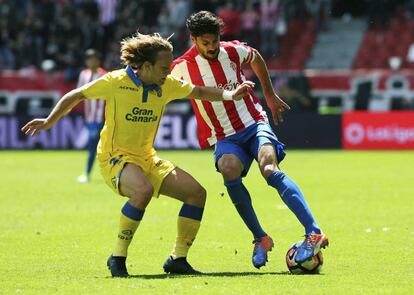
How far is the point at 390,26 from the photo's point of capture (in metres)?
31.9

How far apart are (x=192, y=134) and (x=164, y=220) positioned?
1393 centimetres

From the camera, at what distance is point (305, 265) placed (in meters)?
8.32

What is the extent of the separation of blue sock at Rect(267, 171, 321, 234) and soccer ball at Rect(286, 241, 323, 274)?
20cm

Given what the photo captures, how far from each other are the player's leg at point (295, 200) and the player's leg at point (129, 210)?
42.6 inches

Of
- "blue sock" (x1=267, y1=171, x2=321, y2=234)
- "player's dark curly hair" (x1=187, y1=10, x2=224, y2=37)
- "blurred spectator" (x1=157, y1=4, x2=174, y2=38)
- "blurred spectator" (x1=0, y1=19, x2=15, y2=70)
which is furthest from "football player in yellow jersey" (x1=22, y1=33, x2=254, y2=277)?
"blurred spectator" (x1=0, y1=19, x2=15, y2=70)

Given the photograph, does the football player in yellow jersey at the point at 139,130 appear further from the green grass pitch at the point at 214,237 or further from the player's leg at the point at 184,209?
the green grass pitch at the point at 214,237

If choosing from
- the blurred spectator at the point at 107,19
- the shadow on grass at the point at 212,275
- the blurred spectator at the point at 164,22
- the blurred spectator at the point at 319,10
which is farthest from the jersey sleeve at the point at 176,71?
the blurred spectator at the point at 319,10

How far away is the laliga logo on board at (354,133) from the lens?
26.3 metres

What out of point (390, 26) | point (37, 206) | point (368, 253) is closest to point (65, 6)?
point (390, 26)

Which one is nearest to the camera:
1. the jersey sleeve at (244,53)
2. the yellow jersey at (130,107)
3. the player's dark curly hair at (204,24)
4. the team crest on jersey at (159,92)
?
the yellow jersey at (130,107)

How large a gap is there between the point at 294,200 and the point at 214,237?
264cm

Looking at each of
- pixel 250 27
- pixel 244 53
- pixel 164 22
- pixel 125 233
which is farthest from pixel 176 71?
pixel 164 22

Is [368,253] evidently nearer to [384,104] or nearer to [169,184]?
[169,184]

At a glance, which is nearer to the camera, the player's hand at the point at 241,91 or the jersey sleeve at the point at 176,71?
the player's hand at the point at 241,91
